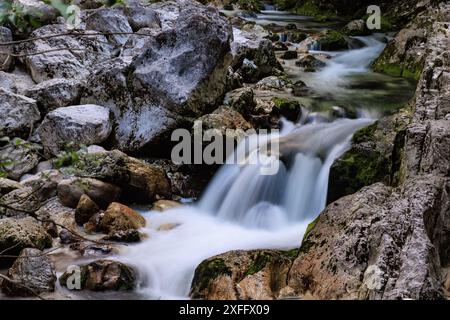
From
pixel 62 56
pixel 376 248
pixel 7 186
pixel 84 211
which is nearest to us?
pixel 376 248

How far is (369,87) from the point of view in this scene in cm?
1236

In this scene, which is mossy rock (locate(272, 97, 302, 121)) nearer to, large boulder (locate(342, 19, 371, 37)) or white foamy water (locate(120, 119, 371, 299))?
white foamy water (locate(120, 119, 371, 299))

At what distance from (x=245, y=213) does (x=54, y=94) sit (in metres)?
4.52

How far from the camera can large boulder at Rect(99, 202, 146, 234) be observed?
287 inches

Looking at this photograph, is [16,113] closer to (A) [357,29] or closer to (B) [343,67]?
(B) [343,67]

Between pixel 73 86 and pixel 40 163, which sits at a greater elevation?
pixel 73 86

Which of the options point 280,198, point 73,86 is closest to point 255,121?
point 280,198

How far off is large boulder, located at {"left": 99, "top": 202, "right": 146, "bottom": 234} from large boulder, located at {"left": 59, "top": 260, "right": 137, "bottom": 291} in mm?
1193

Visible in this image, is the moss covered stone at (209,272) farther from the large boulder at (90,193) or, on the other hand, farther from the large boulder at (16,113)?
the large boulder at (16,113)

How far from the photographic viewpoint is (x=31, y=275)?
19.1 ft

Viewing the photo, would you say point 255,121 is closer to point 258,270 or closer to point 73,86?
point 73,86

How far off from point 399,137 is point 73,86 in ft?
20.8

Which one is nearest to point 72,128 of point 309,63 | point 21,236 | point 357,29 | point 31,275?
point 21,236
